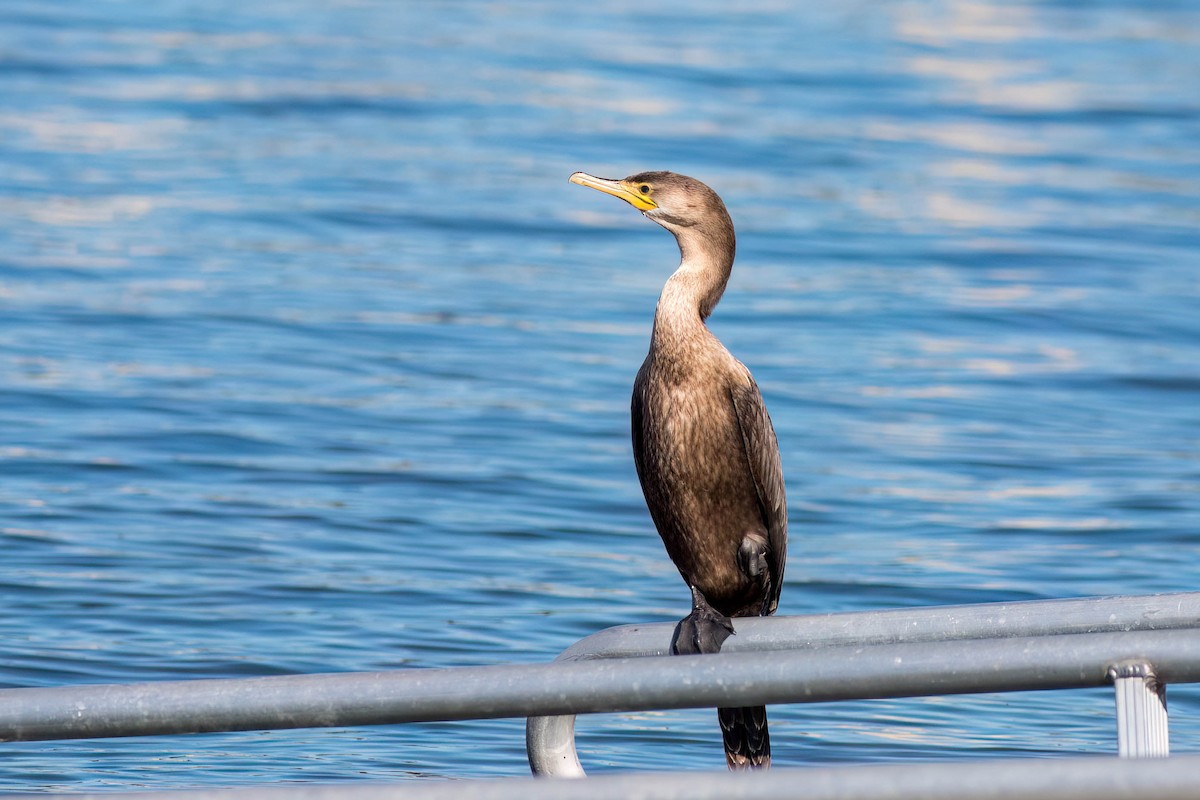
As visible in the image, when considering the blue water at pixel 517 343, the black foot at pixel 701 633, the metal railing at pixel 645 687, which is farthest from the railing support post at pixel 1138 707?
the blue water at pixel 517 343

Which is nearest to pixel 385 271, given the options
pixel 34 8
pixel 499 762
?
pixel 499 762

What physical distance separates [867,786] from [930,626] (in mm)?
847

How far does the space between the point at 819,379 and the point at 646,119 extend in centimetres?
601

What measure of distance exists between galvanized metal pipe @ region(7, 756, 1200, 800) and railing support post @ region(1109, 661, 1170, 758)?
360 millimetres

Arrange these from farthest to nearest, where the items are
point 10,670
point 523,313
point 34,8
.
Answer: point 34,8 → point 523,313 → point 10,670

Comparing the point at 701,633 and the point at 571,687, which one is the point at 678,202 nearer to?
the point at 701,633

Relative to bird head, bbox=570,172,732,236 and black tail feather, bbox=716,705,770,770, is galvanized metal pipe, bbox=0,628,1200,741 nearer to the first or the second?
black tail feather, bbox=716,705,770,770

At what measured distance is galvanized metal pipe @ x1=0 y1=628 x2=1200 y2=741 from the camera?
86.7 inches

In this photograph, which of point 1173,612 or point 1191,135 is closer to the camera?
point 1173,612

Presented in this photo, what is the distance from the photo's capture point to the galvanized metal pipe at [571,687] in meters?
2.20

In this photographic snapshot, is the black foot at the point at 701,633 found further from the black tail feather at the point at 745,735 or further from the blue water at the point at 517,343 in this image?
the blue water at the point at 517,343

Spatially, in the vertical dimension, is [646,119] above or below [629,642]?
above

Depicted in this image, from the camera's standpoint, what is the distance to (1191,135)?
15719mm

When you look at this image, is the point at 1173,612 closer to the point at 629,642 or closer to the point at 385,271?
the point at 629,642
